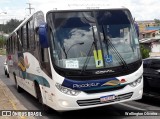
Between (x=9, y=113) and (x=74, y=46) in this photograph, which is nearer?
(x=74, y=46)

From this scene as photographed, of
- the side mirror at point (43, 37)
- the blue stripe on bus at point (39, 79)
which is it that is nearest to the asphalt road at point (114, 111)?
the blue stripe on bus at point (39, 79)

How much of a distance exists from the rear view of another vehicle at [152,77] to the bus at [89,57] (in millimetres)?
1838

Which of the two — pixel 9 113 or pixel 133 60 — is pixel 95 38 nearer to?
pixel 133 60

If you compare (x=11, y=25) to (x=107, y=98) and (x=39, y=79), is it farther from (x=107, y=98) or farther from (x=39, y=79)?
(x=107, y=98)

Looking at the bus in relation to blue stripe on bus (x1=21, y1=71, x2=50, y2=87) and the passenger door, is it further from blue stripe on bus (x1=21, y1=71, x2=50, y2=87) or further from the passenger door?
the passenger door

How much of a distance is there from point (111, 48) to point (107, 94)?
1120mm

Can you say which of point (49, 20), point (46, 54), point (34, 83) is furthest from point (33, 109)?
point (49, 20)

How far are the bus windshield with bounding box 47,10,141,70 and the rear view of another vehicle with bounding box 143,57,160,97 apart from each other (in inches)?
79.9

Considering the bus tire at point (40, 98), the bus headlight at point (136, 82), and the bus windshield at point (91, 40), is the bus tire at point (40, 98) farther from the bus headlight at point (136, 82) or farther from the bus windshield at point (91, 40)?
the bus headlight at point (136, 82)

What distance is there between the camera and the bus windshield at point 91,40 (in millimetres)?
7293

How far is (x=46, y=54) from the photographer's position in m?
7.75

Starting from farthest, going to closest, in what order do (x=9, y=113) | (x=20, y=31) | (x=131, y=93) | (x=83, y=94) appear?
(x=20, y=31)
(x=9, y=113)
(x=131, y=93)
(x=83, y=94)

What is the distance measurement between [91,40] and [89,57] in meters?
0.46

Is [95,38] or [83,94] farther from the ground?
[95,38]
